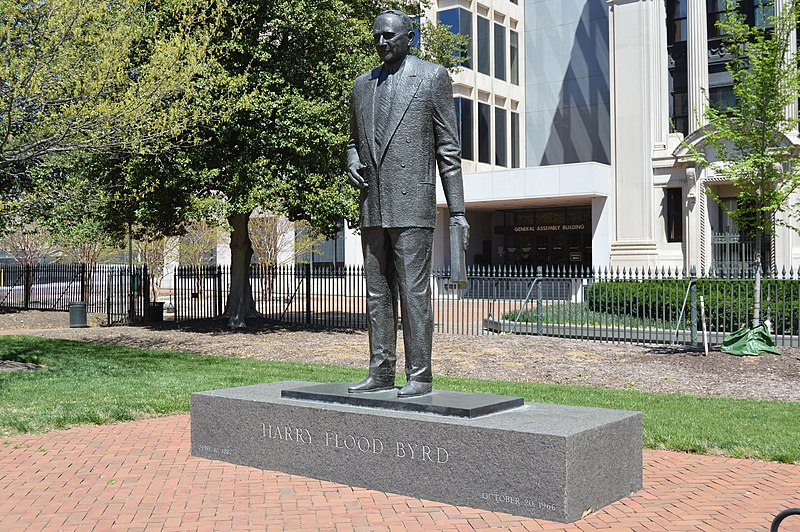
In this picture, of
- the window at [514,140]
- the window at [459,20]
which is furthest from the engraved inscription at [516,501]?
the window at [514,140]

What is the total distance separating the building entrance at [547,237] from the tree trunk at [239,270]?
20.5m

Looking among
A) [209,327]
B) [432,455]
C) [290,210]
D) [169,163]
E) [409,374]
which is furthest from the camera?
[209,327]

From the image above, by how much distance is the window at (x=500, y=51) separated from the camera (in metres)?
43.9

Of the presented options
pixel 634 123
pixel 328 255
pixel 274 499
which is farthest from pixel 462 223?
pixel 328 255

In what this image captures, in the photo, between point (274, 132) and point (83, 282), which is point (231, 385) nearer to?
point (274, 132)

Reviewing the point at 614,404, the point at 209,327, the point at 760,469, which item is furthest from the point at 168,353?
the point at 760,469

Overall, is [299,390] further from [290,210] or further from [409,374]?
[290,210]

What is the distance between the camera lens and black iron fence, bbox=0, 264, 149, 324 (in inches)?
1243

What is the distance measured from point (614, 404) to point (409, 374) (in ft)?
15.5

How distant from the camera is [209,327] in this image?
81.1 ft

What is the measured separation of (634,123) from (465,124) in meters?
9.49

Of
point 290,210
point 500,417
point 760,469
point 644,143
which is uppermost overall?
point 644,143

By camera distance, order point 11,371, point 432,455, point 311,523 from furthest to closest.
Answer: point 11,371 → point 432,455 → point 311,523

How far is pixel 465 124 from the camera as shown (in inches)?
1642
